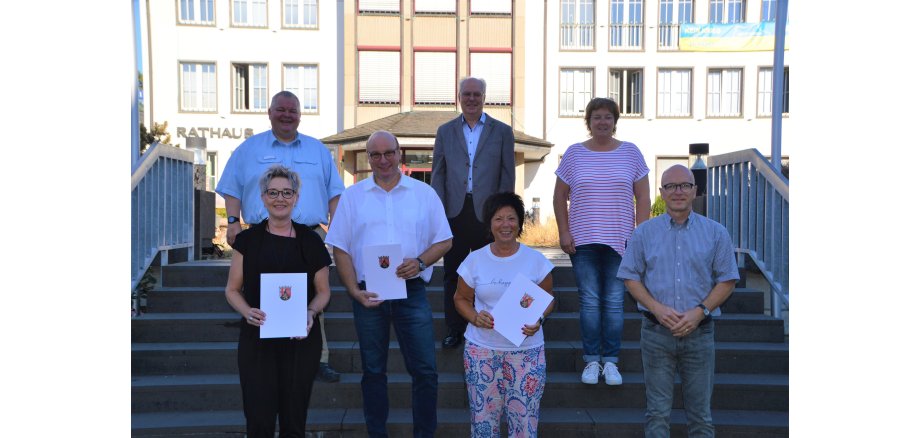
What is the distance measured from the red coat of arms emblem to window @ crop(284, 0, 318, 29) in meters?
26.4

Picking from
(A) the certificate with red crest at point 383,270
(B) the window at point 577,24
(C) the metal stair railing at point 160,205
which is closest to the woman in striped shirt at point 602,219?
(A) the certificate with red crest at point 383,270

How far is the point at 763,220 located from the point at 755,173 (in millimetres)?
421

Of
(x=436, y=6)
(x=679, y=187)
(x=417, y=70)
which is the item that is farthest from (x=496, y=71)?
(x=679, y=187)

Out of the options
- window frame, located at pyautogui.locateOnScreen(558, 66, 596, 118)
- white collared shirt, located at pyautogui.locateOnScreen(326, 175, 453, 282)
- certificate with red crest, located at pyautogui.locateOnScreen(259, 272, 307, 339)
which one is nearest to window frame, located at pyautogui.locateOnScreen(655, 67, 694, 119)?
window frame, located at pyautogui.locateOnScreen(558, 66, 596, 118)

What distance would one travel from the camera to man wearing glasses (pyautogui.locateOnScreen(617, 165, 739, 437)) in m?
3.95

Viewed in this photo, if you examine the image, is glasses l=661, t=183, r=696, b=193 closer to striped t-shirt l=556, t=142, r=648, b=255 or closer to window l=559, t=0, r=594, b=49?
striped t-shirt l=556, t=142, r=648, b=255

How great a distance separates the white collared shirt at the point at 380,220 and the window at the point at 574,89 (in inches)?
984

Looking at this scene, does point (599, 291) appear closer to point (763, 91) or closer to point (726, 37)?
point (726, 37)

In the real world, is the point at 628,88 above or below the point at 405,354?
above

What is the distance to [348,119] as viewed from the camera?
93.7 feet

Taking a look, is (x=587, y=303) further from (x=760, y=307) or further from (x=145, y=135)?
(x=145, y=135)

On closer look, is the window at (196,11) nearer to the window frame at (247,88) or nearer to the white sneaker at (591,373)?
the window frame at (247,88)

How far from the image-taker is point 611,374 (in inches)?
205

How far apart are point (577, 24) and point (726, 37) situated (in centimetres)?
553
